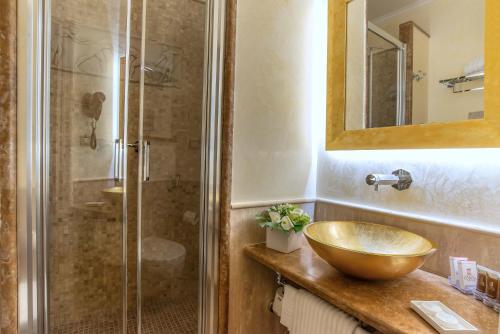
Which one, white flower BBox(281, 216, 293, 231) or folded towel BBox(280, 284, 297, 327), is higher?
white flower BBox(281, 216, 293, 231)

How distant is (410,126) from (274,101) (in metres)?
0.63

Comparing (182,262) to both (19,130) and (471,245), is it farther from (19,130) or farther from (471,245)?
(471,245)

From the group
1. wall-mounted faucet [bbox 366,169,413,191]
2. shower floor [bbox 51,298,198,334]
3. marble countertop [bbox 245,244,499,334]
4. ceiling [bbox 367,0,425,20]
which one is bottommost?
shower floor [bbox 51,298,198,334]

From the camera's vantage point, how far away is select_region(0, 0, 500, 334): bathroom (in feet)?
3.21

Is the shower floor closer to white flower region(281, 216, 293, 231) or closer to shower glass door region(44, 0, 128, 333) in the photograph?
shower glass door region(44, 0, 128, 333)

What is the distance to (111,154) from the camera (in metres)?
1.80

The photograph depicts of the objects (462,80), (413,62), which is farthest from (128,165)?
(462,80)

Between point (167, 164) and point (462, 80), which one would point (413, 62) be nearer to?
point (462, 80)

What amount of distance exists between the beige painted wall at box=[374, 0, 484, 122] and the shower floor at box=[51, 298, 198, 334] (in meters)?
1.51

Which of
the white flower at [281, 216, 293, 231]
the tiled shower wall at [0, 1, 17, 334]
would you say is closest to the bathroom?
the tiled shower wall at [0, 1, 17, 334]

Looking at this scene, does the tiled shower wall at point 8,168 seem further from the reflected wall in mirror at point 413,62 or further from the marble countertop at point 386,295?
the reflected wall in mirror at point 413,62

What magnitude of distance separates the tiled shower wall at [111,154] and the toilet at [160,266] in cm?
2

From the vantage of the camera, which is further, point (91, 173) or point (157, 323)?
point (91, 173)

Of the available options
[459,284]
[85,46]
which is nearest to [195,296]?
[459,284]
